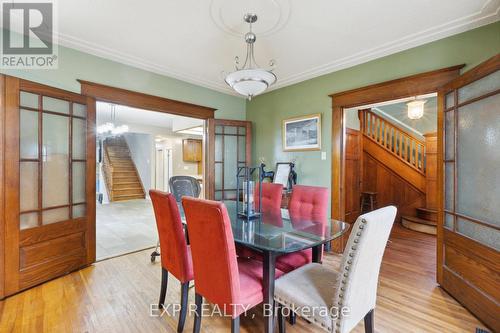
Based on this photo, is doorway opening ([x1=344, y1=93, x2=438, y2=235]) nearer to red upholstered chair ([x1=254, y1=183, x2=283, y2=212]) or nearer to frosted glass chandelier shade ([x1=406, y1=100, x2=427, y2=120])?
frosted glass chandelier shade ([x1=406, y1=100, x2=427, y2=120])

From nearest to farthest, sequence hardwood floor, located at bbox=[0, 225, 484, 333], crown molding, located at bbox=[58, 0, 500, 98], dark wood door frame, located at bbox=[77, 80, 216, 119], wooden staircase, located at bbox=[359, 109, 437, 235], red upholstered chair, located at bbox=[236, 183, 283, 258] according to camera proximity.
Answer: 1. hardwood floor, located at bbox=[0, 225, 484, 333]
2. crown molding, located at bbox=[58, 0, 500, 98]
3. red upholstered chair, located at bbox=[236, 183, 283, 258]
4. dark wood door frame, located at bbox=[77, 80, 216, 119]
5. wooden staircase, located at bbox=[359, 109, 437, 235]

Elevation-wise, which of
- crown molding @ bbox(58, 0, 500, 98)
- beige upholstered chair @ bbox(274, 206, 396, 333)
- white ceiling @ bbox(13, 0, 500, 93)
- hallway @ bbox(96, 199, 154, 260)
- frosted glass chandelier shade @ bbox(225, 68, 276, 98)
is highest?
white ceiling @ bbox(13, 0, 500, 93)

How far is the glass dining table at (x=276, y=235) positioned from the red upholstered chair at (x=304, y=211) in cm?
4

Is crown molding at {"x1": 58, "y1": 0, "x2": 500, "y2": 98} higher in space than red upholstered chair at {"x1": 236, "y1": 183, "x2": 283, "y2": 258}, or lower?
higher

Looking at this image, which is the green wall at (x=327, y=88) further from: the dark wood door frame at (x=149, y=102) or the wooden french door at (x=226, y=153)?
the dark wood door frame at (x=149, y=102)

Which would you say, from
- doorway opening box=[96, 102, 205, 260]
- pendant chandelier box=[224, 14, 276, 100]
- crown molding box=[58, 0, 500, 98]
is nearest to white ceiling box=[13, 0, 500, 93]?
crown molding box=[58, 0, 500, 98]

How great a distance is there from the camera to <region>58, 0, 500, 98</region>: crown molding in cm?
209

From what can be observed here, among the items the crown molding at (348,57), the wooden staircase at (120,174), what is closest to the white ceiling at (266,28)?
the crown molding at (348,57)

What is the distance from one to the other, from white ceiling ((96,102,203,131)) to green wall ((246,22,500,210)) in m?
1.65

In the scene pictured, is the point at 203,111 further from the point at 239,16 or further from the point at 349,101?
the point at 349,101

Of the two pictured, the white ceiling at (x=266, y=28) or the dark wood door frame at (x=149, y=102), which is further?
the dark wood door frame at (x=149, y=102)

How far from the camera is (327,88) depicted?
3.31m

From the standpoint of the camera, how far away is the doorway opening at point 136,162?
4.73 meters

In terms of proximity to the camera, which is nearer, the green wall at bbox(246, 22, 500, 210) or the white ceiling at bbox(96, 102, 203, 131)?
the green wall at bbox(246, 22, 500, 210)
